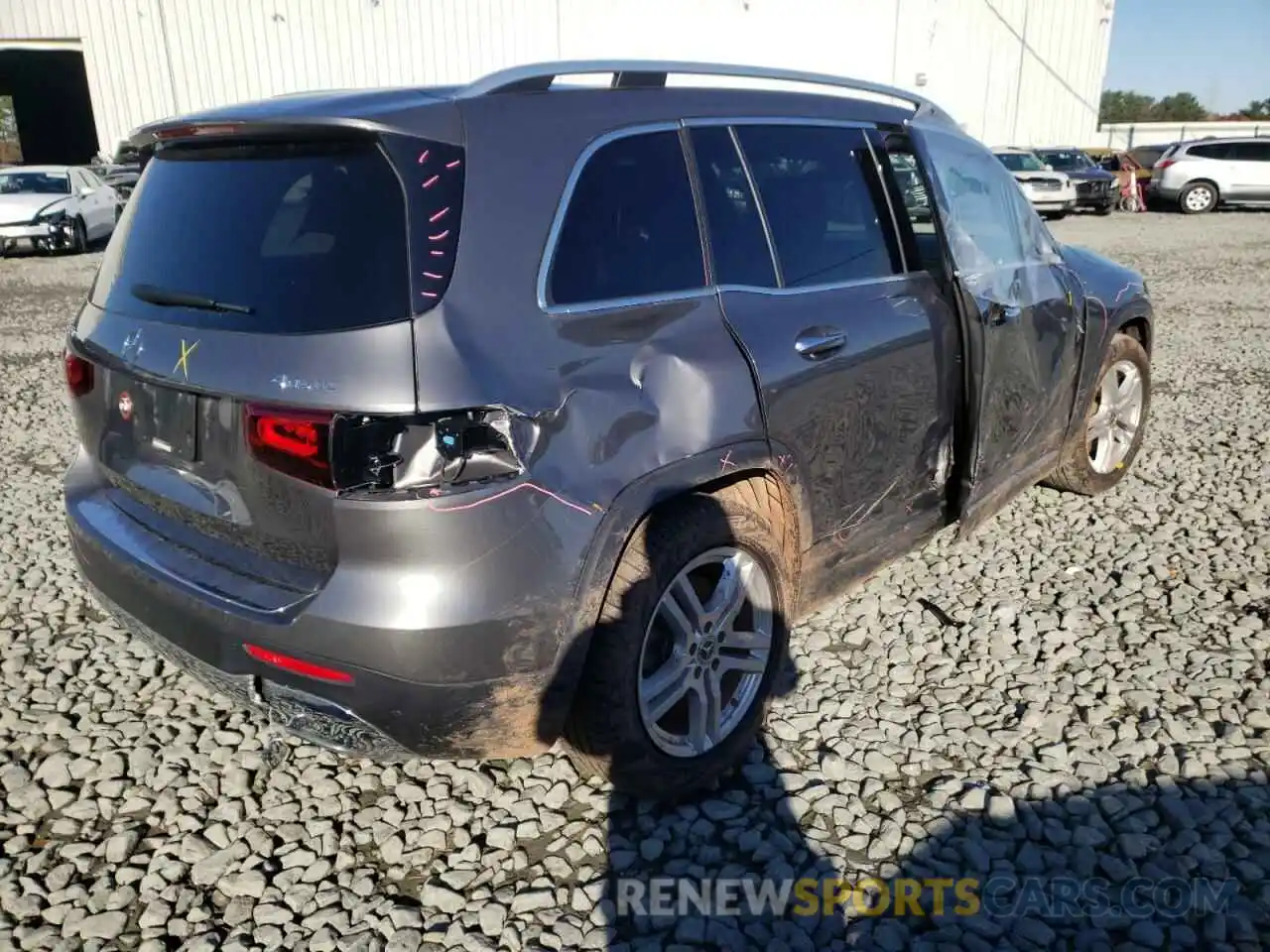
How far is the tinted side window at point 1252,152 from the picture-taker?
24031 mm

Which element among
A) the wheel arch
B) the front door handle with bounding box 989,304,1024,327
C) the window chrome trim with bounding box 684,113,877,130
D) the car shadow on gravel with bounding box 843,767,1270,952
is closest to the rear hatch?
the wheel arch

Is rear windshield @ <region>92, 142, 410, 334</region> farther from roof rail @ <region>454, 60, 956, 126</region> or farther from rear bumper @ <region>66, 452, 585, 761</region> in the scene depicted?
rear bumper @ <region>66, 452, 585, 761</region>

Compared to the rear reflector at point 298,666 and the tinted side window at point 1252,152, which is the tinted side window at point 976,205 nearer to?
the rear reflector at point 298,666

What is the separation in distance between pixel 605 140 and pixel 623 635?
1.23 meters

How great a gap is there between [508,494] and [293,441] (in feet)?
1.56

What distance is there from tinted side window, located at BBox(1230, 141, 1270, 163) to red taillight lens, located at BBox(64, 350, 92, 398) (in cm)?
2820

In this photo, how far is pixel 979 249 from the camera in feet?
11.8

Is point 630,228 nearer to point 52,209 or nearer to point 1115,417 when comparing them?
point 1115,417

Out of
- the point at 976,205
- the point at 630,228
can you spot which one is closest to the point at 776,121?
the point at 630,228

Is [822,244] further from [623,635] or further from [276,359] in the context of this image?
[276,359]

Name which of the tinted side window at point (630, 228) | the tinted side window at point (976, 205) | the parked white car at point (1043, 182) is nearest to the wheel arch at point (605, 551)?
the tinted side window at point (630, 228)

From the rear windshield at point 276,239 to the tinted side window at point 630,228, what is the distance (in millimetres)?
410

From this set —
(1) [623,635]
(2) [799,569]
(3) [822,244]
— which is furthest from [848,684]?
(3) [822,244]

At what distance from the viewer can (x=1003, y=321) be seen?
3541mm
